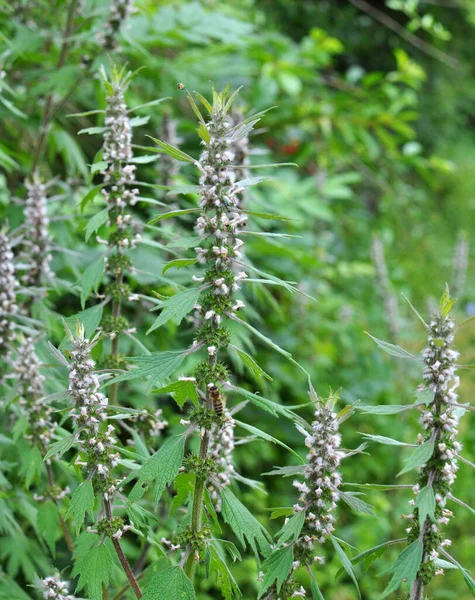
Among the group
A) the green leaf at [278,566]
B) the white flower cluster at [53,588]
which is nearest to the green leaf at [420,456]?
the green leaf at [278,566]

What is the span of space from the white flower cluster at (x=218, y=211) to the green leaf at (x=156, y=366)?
12 centimetres

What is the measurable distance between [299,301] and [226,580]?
377cm

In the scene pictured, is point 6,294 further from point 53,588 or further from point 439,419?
point 439,419

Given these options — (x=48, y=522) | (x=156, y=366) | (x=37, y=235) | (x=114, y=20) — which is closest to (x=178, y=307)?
(x=156, y=366)

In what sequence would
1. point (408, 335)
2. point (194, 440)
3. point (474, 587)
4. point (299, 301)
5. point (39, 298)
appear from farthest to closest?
point (408, 335) → point (299, 301) → point (194, 440) → point (39, 298) → point (474, 587)

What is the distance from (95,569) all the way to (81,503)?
0.60ft

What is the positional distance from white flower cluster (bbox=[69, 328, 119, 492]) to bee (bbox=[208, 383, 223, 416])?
9.6 inches

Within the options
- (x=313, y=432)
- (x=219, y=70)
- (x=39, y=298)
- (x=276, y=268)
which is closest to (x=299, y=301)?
(x=276, y=268)

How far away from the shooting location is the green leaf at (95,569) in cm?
156

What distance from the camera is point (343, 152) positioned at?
5.85m

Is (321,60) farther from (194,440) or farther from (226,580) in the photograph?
(226,580)

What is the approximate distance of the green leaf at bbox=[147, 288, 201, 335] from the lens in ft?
4.75

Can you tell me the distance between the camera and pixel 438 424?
1563mm

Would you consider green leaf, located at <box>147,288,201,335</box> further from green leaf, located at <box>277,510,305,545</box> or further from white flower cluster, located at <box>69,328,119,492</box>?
green leaf, located at <box>277,510,305,545</box>
